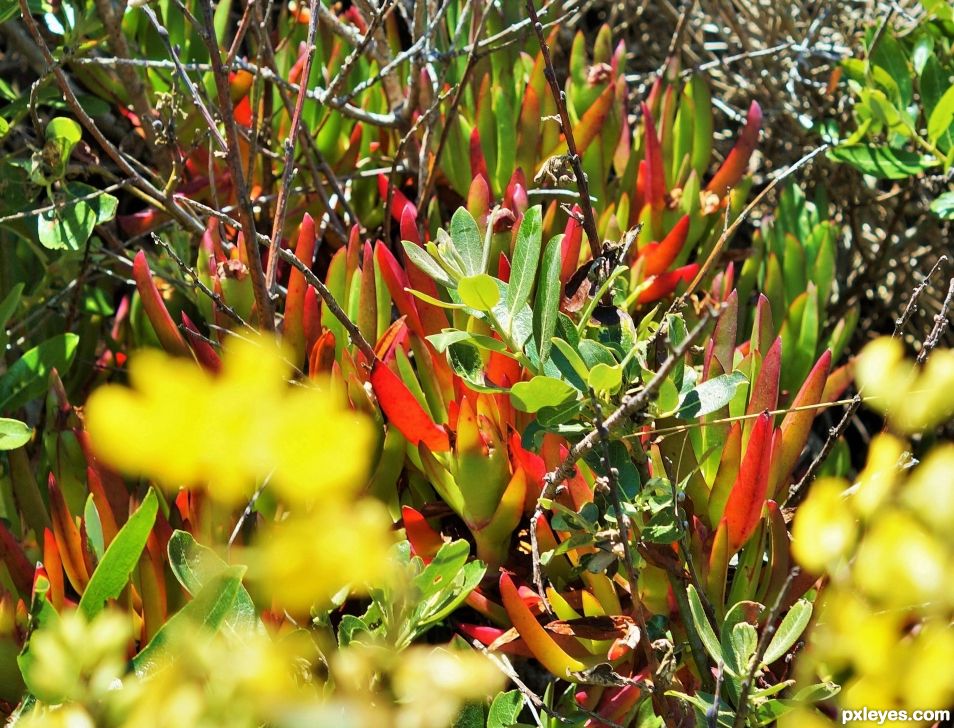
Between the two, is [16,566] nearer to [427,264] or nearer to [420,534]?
[420,534]

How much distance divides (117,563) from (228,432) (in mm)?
624

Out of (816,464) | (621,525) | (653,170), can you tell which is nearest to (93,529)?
(621,525)

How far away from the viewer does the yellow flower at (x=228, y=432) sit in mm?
386

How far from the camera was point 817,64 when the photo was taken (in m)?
2.23

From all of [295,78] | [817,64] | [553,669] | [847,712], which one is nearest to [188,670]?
[847,712]

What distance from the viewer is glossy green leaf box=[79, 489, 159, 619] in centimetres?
94

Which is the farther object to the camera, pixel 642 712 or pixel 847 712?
pixel 642 712

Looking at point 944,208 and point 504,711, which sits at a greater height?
point 944,208

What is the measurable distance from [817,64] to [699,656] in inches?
65.5

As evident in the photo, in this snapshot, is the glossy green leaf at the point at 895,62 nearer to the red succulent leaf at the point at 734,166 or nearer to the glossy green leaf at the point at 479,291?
the red succulent leaf at the point at 734,166

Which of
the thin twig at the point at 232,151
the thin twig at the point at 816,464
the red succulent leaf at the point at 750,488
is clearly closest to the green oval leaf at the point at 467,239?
the thin twig at the point at 232,151

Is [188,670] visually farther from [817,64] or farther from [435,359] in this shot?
[817,64]

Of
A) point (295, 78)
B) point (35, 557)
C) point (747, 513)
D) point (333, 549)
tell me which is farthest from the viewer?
point (295, 78)

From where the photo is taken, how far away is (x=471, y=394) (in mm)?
1201
